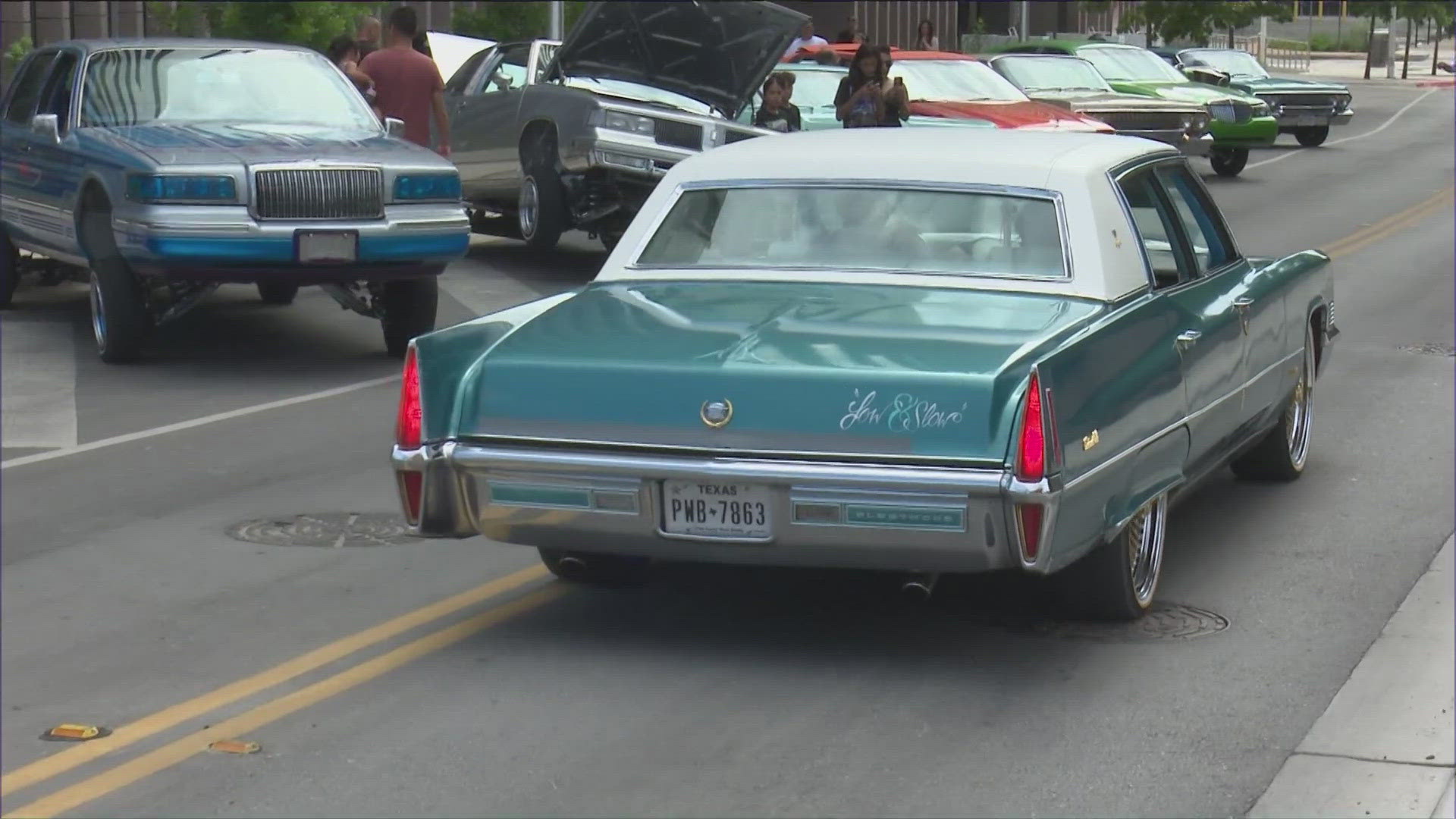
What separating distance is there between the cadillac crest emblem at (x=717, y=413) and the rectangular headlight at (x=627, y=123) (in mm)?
10240

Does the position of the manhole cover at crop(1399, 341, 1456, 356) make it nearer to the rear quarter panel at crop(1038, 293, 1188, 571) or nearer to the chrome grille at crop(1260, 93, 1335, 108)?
the rear quarter panel at crop(1038, 293, 1188, 571)

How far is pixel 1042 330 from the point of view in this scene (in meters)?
6.43

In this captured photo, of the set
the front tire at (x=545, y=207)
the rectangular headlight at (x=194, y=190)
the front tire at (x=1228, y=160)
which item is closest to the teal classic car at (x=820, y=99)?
the front tire at (x=545, y=207)

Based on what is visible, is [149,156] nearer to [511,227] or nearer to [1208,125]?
[511,227]

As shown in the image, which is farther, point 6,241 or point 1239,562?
point 6,241

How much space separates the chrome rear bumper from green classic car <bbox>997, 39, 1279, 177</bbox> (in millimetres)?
21098

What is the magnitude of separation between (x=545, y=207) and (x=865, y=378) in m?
11.1

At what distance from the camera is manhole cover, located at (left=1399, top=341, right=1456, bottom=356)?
13445 millimetres

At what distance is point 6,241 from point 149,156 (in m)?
3.50

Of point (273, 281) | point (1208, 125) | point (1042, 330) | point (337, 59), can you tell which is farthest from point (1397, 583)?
point (1208, 125)

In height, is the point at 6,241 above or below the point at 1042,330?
below

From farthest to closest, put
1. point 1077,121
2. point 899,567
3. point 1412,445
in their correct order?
point 1077,121, point 1412,445, point 899,567

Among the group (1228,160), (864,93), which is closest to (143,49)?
(864,93)

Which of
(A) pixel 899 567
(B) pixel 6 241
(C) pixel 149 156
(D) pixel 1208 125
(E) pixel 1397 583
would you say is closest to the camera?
(A) pixel 899 567
